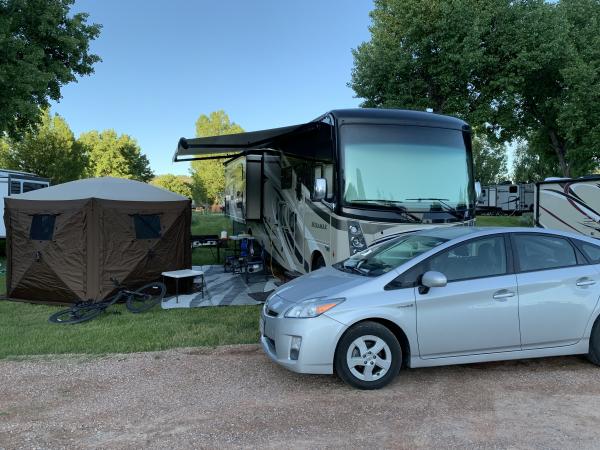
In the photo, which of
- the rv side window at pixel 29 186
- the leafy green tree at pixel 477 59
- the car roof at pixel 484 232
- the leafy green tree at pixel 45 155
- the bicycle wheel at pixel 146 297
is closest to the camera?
the car roof at pixel 484 232

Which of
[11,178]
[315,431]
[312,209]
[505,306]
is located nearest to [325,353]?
[315,431]

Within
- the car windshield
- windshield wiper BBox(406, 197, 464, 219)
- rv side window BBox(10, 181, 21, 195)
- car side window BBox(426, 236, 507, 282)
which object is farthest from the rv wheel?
rv side window BBox(10, 181, 21, 195)

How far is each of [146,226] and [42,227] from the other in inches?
71.3

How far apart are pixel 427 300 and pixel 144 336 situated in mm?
3805

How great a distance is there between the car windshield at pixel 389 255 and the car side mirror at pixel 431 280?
35cm

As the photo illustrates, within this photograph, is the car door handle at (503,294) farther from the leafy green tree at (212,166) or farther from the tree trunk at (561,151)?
the leafy green tree at (212,166)

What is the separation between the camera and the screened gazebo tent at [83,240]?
8672 millimetres

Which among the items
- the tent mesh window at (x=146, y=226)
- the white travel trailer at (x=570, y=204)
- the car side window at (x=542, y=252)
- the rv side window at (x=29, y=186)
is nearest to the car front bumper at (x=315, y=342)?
the car side window at (x=542, y=252)

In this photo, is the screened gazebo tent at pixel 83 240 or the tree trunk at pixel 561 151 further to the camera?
the tree trunk at pixel 561 151

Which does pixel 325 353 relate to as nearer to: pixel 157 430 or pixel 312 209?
pixel 157 430

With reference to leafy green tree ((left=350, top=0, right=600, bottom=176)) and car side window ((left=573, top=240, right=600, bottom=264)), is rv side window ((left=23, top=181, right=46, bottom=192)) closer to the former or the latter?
leafy green tree ((left=350, top=0, right=600, bottom=176))

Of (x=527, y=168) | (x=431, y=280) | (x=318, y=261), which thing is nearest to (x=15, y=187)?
(x=318, y=261)

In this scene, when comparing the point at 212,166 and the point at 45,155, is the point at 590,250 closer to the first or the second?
the point at 45,155

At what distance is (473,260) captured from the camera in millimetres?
4891
